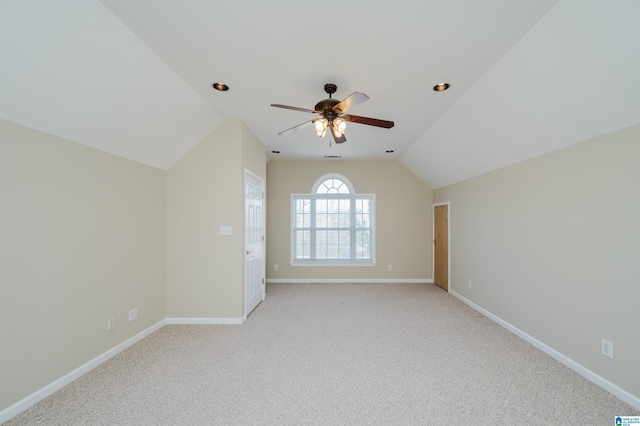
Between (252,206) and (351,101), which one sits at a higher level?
(351,101)

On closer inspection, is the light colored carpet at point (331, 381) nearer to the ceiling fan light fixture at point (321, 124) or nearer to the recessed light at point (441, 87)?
the ceiling fan light fixture at point (321, 124)

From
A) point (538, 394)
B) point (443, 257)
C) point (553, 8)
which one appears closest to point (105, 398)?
point (538, 394)

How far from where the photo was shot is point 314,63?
220cm

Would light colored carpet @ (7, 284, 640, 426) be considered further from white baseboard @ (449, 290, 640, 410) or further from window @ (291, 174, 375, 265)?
window @ (291, 174, 375, 265)

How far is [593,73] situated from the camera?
5.90 ft

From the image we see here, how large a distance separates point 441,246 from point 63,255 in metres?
5.59

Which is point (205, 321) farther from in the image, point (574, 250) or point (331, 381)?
point (574, 250)

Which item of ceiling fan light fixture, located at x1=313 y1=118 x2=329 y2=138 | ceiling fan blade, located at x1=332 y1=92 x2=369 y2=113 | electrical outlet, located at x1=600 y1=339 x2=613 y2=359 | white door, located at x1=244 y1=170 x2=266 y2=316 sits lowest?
electrical outlet, located at x1=600 y1=339 x2=613 y2=359

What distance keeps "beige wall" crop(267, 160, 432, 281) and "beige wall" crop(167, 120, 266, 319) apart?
2.29 m

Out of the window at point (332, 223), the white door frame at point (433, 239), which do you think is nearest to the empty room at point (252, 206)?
the white door frame at point (433, 239)

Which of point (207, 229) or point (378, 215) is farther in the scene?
point (378, 215)

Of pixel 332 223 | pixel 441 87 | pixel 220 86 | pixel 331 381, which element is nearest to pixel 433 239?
pixel 332 223

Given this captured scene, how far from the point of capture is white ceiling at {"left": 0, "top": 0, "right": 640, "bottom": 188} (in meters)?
1.61

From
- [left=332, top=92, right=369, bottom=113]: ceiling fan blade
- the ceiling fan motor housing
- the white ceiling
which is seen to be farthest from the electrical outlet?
the ceiling fan motor housing
